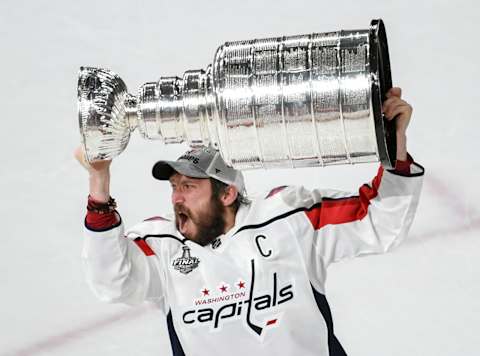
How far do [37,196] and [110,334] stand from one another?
55 centimetres

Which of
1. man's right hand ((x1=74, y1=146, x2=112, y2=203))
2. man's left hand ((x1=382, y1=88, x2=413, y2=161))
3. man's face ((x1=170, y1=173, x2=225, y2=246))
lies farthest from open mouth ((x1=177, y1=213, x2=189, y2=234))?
man's left hand ((x1=382, y1=88, x2=413, y2=161))

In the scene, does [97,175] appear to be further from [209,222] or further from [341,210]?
[341,210]

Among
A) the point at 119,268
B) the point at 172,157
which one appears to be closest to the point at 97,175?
the point at 119,268

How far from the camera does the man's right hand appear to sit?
6.38 feet

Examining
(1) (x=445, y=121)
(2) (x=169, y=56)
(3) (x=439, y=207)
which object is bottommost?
(3) (x=439, y=207)

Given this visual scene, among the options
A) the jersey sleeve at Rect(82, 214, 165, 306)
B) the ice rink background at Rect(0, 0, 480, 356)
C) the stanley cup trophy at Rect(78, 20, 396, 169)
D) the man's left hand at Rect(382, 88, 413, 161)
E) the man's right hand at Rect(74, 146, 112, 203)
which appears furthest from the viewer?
the ice rink background at Rect(0, 0, 480, 356)

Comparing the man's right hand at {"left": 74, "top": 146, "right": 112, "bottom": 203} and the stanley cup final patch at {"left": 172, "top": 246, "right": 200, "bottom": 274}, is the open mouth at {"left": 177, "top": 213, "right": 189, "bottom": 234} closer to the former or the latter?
the stanley cup final patch at {"left": 172, "top": 246, "right": 200, "bottom": 274}

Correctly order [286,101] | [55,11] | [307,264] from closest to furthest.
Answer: [286,101] → [307,264] → [55,11]

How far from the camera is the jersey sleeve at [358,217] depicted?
6.68 feet

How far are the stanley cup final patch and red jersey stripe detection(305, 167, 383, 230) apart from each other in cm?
28

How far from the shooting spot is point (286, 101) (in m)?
1.63

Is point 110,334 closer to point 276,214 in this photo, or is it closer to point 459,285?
point 276,214

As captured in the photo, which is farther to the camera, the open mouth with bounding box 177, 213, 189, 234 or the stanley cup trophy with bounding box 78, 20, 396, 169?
the open mouth with bounding box 177, 213, 189, 234

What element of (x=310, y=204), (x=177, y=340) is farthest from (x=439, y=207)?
(x=177, y=340)
